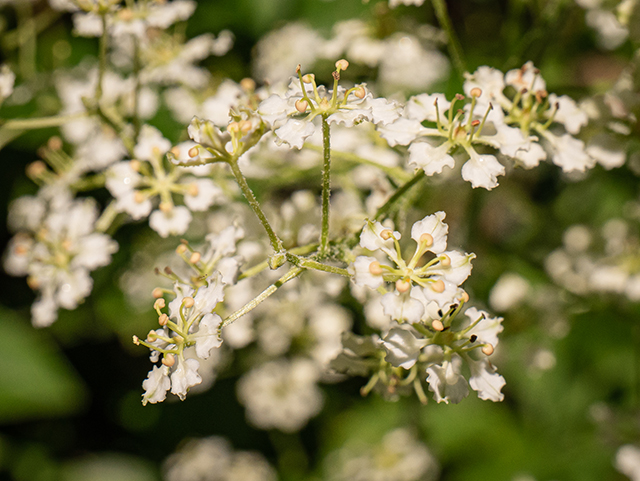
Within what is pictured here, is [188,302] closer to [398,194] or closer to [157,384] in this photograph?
[157,384]

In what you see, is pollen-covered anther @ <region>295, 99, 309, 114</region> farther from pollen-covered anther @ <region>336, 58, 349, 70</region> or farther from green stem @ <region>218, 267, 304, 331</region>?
green stem @ <region>218, 267, 304, 331</region>

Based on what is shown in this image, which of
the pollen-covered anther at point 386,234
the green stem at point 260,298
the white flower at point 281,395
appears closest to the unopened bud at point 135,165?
the green stem at point 260,298

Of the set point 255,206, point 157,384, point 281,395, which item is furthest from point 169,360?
point 281,395

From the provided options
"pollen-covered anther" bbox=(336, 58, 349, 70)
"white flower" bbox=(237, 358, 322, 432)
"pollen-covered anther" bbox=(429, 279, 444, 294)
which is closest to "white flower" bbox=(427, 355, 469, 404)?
"pollen-covered anther" bbox=(429, 279, 444, 294)

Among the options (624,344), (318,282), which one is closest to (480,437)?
(624,344)

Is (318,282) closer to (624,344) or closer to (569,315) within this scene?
(569,315)

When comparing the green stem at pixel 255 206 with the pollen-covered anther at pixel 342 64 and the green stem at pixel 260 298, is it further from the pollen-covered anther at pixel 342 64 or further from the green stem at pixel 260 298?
the pollen-covered anther at pixel 342 64

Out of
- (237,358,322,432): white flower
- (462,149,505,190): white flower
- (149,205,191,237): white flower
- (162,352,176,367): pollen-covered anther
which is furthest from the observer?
(237,358,322,432): white flower
